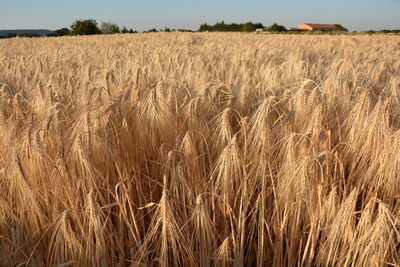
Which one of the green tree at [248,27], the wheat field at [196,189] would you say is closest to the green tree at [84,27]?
the green tree at [248,27]

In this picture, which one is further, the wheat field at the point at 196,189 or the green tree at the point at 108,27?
the green tree at the point at 108,27

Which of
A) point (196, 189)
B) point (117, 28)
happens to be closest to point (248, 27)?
point (117, 28)

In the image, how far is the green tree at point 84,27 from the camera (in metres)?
41.2

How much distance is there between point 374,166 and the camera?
4.34 ft

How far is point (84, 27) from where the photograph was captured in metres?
41.6

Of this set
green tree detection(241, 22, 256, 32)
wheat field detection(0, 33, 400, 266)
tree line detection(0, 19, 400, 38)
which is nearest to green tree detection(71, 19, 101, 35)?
tree line detection(0, 19, 400, 38)

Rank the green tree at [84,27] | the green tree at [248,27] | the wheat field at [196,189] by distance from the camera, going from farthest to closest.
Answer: the green tree at [248,27] < the green tree at [84,27] < the wheat field at [196,189]

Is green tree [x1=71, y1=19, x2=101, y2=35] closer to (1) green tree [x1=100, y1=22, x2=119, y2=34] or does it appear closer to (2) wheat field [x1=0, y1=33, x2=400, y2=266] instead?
(1) green tree [x1=100, y1=22, x2=119, y2=34]

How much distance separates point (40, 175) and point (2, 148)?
388 mm

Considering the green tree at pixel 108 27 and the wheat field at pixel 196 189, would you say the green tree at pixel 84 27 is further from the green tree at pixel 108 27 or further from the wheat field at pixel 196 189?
the wheat field at pixel 196 189

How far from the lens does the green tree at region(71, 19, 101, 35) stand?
41.2 metres

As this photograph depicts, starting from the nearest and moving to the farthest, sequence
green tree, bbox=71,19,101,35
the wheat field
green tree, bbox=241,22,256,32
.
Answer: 1. the wheat field
2. green tree, bbox=71,19,101,35
3. green tree, bbox=241,22,256,32

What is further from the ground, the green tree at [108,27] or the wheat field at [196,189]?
the green tree at [108,27]

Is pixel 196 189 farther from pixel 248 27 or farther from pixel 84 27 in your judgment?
pixel 248 27
